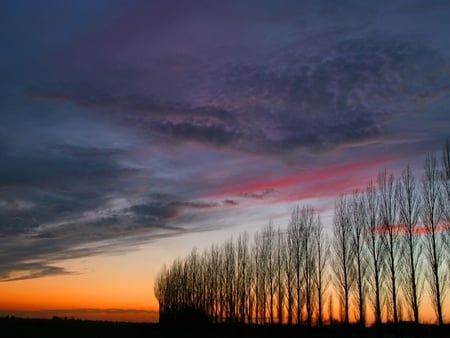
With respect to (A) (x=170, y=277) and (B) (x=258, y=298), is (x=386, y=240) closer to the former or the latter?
(B) (x=258, y=298)

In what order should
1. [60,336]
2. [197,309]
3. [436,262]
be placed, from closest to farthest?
[436,262]
[60,336]
[197,309]

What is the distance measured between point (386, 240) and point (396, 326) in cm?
655

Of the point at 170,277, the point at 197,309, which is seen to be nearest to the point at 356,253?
the point at 197,309

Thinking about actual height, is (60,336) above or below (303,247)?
below

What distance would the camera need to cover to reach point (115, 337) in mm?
43219

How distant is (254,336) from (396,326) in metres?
17.9

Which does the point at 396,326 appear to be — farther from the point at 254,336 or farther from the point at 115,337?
the point at 115,337

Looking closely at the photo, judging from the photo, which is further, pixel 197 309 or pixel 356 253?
pixel 197 309

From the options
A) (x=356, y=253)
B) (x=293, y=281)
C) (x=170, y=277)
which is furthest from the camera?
(x=170, y=277)

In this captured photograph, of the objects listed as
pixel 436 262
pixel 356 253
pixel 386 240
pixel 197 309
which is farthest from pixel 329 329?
pixel 197 309

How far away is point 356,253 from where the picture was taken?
37250 mm

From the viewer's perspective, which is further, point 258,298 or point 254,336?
point 258,298

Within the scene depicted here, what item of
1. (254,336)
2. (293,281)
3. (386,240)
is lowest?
(254,336)

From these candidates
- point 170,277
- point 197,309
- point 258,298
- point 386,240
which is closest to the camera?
point 386,240
